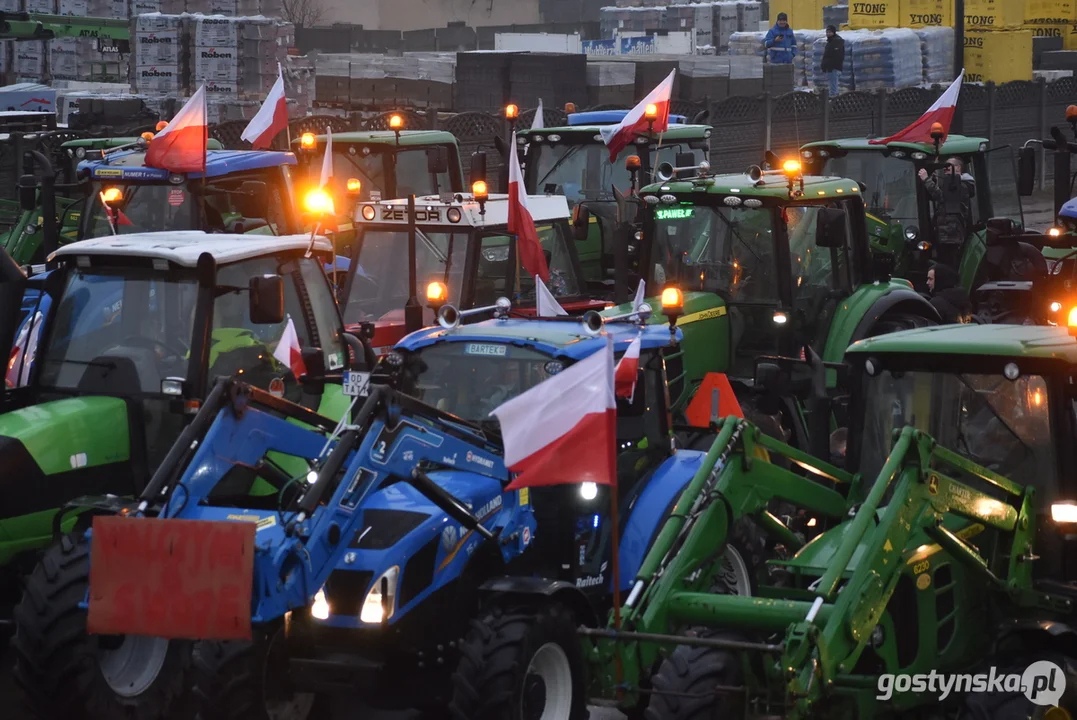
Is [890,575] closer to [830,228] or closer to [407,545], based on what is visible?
[407,545]

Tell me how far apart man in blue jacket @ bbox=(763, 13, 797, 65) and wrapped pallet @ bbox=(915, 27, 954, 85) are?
337 cm

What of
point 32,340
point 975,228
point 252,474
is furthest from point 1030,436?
point 975,228

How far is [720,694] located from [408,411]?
6.26ft

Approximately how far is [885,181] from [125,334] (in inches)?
383

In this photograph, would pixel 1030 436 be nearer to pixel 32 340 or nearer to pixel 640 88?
pixel 32 340

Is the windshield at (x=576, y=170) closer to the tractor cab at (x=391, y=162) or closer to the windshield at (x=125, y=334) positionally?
the tractor cab at (x=391, y=162)

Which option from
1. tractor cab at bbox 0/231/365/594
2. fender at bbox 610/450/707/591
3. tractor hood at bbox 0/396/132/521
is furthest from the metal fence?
fender at bbox 610/450/707/591

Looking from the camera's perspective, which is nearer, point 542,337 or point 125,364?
point 542,337

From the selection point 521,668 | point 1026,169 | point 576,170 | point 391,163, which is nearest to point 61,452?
point 521,668

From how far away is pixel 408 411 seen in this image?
7559 mm

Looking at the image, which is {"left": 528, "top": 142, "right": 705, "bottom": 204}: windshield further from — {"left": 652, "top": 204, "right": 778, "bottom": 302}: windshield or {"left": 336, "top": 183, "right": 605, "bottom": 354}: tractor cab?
{"left": 652, "top": 204, "right": 778, "bottom": 302}: windshield

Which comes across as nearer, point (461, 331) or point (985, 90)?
point (461, 331)

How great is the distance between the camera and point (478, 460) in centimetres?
785

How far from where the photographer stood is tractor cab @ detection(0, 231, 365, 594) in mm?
8914
